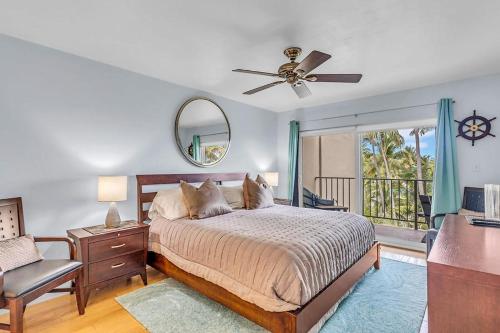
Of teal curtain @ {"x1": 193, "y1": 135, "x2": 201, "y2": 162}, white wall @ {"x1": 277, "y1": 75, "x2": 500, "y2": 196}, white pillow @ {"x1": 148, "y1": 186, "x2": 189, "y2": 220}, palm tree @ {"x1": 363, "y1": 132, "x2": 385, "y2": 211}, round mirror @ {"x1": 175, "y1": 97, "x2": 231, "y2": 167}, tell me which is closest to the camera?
white pillow @ {"x1": 148, "y1": 186, "x2": 189, "y2": 220}

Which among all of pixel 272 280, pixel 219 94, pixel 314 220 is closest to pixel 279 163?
pixel 219 94

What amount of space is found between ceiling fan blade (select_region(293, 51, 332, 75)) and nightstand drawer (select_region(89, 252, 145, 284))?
Result: 2544mm

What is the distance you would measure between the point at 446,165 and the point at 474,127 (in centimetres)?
61

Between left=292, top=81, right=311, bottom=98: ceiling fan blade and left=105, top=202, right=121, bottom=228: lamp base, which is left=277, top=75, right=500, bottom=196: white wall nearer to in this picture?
left=292, top=81, right=311, bottom=98: ceiling fan blade

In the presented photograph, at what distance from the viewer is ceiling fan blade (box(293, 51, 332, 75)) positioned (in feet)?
6.86

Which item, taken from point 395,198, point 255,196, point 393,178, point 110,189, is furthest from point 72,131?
point 395,198

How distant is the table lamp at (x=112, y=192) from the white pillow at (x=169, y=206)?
48cm

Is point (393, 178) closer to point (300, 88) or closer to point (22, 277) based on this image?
point (300, 88)

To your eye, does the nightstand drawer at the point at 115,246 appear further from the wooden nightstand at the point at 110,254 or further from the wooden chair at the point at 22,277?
the wooden chair at the point at 22,277

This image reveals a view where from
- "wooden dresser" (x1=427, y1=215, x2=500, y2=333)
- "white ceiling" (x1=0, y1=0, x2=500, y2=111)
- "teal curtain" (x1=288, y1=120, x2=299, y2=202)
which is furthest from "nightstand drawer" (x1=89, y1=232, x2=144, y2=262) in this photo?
"teal curtain" (x1=288, y1=120, x2=299, y2=202)

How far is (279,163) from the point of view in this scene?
18.7 feet

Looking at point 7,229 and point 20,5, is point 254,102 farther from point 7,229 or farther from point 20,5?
point 7,229

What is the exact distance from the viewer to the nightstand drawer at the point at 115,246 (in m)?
2.47

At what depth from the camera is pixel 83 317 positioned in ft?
7.46
